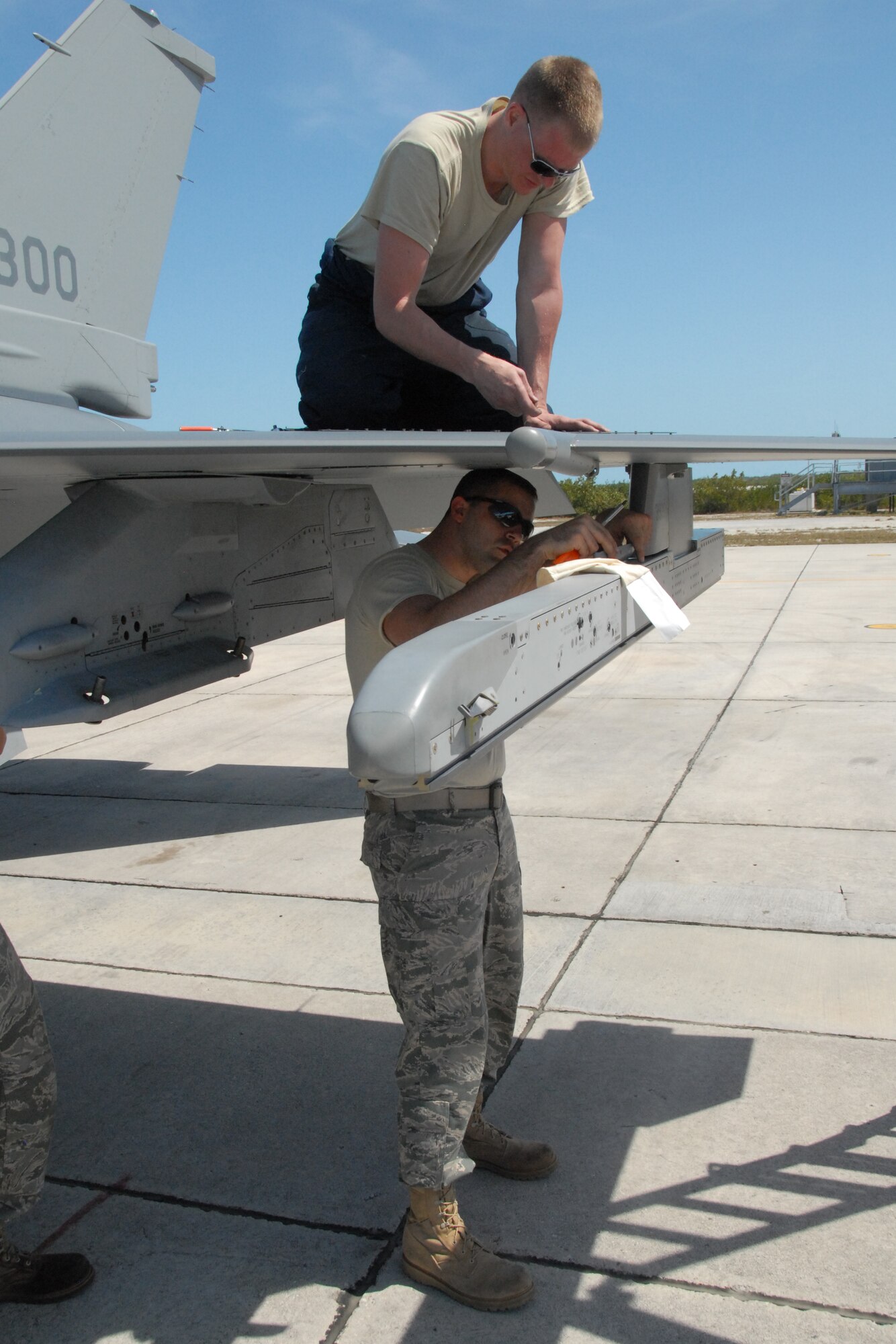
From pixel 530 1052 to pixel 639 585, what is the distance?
6.04 feet

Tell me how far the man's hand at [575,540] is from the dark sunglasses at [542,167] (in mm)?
920

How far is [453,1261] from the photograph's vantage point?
2.62 metres

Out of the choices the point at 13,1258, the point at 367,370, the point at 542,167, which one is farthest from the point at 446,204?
the point at 13,1258

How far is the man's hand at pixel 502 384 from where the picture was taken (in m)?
3.02

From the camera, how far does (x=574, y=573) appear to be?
8.68 ft

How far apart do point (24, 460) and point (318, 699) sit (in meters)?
7.33

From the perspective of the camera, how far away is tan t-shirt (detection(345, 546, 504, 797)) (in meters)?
2.85

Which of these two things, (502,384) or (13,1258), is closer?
(13,1258)

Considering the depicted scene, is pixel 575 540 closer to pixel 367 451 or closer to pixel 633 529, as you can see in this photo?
pixel 367 451

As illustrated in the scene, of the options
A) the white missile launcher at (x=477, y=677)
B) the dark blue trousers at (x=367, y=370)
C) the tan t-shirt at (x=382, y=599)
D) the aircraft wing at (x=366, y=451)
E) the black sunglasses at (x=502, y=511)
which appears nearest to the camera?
the white missile launcher at (x=477, y=677)

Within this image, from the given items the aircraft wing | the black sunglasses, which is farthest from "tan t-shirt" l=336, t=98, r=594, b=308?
the black sunglasses

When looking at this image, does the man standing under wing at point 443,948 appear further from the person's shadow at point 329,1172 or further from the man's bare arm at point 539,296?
the man's bare arm at point 539,296

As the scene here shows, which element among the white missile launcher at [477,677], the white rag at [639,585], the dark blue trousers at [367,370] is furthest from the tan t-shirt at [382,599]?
the dark blue trousers at [367,370]

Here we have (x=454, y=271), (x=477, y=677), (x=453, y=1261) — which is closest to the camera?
(x=477, y=677)
